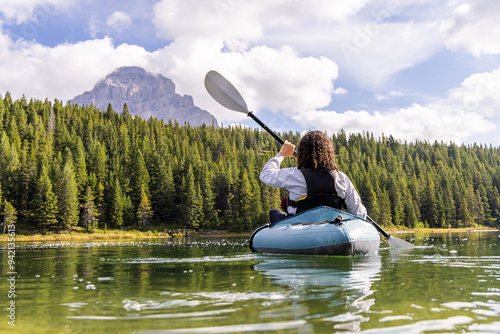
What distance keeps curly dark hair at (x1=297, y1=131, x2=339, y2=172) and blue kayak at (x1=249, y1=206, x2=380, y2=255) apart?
34.2 inches

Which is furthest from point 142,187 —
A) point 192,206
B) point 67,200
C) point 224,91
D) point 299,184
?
point 299,184

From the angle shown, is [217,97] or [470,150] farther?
[470,150]

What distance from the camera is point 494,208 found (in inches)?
4656

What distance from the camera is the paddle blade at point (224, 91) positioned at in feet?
42.2

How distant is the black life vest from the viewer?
791cm

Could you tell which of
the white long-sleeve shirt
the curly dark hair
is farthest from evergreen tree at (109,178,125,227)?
the curly dark hair

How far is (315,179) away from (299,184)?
0.38 metres

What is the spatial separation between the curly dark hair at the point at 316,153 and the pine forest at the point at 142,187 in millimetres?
62029

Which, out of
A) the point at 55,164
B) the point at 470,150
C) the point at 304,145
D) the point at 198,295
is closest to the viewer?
the point at 198,295

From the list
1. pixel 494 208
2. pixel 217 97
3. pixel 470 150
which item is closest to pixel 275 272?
pixel 217 97

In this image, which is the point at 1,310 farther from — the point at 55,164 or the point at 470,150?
the point at 470,150

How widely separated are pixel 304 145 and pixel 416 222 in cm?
8847

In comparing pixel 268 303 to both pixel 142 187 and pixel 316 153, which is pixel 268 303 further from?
pixel 142 187

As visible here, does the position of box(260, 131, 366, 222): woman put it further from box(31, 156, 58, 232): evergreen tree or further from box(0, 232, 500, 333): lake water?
box(31, 156, 58, 232): evergreen tree
